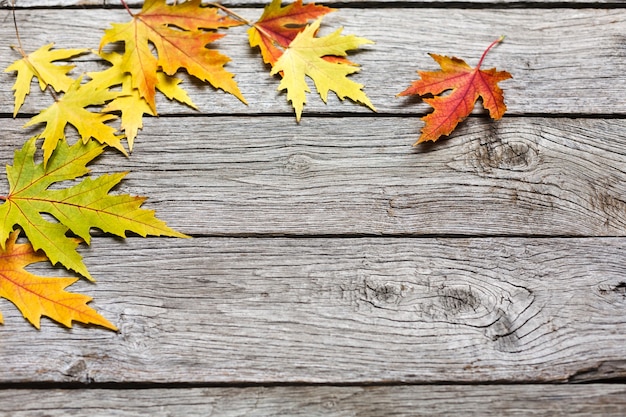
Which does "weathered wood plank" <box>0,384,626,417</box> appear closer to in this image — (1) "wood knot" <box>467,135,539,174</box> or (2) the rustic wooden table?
(2) the rustic wooden table

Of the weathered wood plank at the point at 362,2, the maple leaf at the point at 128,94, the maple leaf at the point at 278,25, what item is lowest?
the maple leaf at the point at 128,94

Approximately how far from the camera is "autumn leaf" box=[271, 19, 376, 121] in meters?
1.11

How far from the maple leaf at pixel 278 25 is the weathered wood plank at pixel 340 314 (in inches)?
15.9

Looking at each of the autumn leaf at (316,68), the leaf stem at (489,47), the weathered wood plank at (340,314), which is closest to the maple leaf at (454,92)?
the leaf stem at (489,47)

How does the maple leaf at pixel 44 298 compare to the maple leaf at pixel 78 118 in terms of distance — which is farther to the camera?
the maple leaf at pixel 78 118

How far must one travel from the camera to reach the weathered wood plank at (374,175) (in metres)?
1.01

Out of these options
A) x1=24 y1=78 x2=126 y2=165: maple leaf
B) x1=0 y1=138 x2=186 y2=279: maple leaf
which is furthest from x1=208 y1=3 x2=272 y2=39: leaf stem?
x1=0 y1=138 x2=186 y2=279: maple leaf

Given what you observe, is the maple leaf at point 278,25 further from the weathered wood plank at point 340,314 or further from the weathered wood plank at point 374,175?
the weathered wood plank at point 340,314

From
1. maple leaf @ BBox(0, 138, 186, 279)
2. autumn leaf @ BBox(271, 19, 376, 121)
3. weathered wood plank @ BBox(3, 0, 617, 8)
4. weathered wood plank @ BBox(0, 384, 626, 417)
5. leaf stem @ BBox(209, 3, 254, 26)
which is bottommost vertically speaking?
weathered wood plank @ BBox(0, 384, 626, 417)

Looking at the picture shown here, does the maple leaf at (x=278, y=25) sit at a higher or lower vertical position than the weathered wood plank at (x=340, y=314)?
higher

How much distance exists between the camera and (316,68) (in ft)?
3.67

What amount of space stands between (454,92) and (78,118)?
2.30ft

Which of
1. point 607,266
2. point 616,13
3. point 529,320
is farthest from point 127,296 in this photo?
point 616,13

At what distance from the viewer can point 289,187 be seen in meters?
1.04
